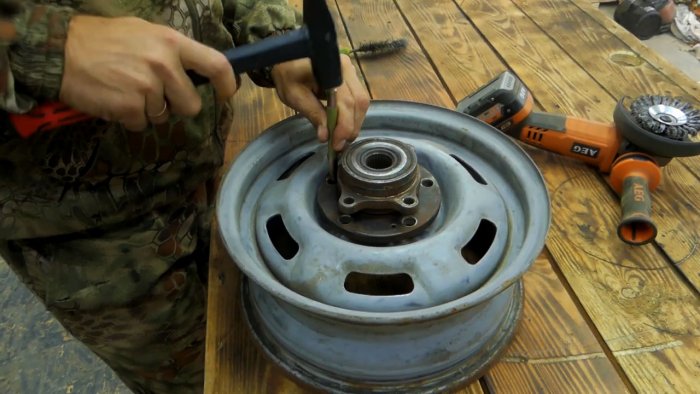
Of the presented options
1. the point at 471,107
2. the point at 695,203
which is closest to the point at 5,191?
the point at 471,107

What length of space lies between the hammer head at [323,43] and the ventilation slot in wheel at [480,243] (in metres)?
0.35

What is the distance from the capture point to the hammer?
76 centimetres

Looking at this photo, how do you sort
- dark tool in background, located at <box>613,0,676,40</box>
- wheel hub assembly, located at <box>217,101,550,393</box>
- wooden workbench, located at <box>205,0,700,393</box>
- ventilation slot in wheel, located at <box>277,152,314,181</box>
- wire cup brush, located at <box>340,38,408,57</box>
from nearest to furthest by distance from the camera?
1. wheel hub assembly, located at <box>217,101,550,393</box>
2. wooden workbench, located at <box>205,0,700,393</box>
3. ventilation slot in wheel, located at <box>277,152,314,181</box>
4. wire cup brush, located at <box>340,38,408,57</box>
5. dark tool in background, located at <box>613,0,676,40</box>

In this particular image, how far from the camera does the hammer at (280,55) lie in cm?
76

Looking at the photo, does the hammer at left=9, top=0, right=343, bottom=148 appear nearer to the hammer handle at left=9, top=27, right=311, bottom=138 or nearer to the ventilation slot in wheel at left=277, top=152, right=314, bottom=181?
the hammer handle at left=9, top=27, right=311, bottom=138

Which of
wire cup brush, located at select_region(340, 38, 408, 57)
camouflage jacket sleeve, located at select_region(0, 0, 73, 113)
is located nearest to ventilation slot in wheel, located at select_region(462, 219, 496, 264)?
camouflage jacket sleeve, located at select_region(0, 0, 73, 113)

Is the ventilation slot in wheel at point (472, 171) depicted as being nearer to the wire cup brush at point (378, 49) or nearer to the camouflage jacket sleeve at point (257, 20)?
the camouflage jacket sleeve at point (257, 20)

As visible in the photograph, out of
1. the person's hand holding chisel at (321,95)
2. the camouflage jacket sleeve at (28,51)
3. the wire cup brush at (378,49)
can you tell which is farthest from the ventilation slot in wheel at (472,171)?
the wire cup brush at (378,49)

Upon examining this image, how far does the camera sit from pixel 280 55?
2.63ft

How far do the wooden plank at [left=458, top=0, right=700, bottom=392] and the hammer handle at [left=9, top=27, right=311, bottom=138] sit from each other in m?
0.67

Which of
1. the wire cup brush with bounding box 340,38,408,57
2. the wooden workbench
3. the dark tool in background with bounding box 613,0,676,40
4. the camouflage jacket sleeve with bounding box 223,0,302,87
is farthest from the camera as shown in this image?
the dark tool in background with bounding box 613,0,676,40

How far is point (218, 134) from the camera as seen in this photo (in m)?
1.19

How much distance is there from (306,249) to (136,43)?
0.37m

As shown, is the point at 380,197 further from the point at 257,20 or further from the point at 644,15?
the point at 644,15
